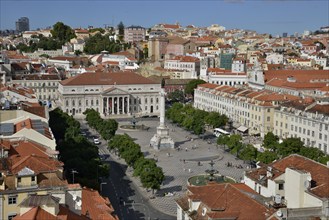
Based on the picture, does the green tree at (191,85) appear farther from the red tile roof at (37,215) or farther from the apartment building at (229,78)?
the red tile roof at (37,215)

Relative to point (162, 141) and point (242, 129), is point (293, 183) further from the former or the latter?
point (242, 129)

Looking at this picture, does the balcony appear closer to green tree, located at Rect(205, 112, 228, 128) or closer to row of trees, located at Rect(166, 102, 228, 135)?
row of trees, located at Rect(166, 102, 228, 135)

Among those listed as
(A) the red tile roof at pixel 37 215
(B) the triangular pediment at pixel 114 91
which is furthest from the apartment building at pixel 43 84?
(A) the red tile roof at pixel 37 215

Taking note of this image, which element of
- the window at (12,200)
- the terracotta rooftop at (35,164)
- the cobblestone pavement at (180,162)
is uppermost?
the terracotta rooftop at (35,164)

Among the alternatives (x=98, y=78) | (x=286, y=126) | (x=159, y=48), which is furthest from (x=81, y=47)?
(x=286, y=126)

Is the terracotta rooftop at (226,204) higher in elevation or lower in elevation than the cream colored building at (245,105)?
higher

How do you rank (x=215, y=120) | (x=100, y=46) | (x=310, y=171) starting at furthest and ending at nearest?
1. (x=100, y=46)
2. (x=215, y=120)
3. (x=310, y=171)

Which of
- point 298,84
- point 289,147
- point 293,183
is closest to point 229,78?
point 298,84

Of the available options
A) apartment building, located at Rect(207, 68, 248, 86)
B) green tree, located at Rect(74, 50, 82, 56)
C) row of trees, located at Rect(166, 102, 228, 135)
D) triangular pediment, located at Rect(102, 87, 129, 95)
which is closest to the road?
row of trees, located at Rect(166, 102, 228, 135)
